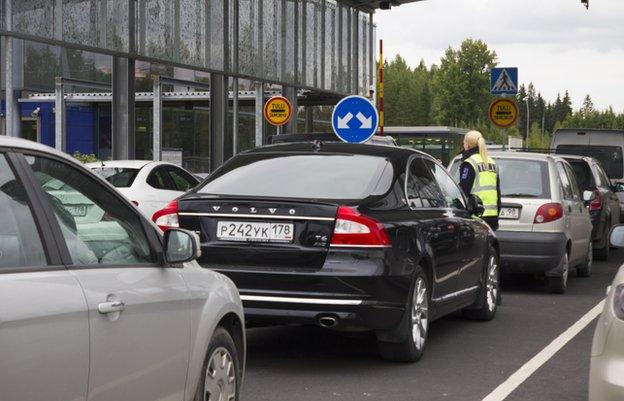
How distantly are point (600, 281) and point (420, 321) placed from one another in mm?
7482

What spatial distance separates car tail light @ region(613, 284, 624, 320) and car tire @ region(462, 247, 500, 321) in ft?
17.9

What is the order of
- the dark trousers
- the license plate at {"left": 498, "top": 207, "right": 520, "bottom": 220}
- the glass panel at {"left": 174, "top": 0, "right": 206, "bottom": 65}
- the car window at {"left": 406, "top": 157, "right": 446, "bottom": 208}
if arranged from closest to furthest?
1. the car window at {"left": 406, "top": 157, "right": 446, "bottom": 208}
2. the dark trousers
3. the license plate at {"left": 498, "top": 207, "right": 520, "bottom": 220}
4. the glass panel at {"left": 174, "top": 0, "right": 206, "bottom": 65}

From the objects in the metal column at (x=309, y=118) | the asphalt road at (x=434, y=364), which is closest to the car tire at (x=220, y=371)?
the asphalt road at (x=434, y=364)

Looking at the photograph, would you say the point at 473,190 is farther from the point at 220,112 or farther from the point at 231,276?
the point at 220,112

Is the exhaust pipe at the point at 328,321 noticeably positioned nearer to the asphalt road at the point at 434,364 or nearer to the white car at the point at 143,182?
the asphalt road at the point at 434,364

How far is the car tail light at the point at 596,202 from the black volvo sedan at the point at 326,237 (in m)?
10.6

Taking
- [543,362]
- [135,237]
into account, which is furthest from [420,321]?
[135,237]

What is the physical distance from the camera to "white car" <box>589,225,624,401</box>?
5.10 meters

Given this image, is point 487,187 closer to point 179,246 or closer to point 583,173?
point 583,173

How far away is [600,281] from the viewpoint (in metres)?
15.4

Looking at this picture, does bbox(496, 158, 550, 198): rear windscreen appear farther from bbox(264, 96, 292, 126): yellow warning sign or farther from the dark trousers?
bbox(264, 96, 292, 126): yellow warning sign

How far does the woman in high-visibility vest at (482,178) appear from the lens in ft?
41.4

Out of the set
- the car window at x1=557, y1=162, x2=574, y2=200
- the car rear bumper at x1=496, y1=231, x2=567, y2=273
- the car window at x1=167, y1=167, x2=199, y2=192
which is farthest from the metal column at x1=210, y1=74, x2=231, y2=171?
the car rear bumper at x1=496, y1=231, x2=567, y2=273

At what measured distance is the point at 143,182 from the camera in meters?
16.3
